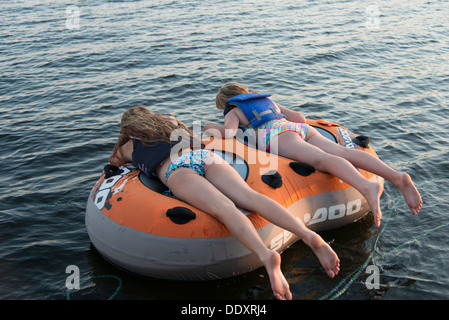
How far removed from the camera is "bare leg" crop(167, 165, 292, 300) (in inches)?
138

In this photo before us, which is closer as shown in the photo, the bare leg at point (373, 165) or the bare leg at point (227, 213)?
the bare leg at point (227, 213)

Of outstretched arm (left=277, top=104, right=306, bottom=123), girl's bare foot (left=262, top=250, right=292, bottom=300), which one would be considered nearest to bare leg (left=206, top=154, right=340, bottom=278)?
girl's bare foot (left=262, top=250, right=292, bottom=300)

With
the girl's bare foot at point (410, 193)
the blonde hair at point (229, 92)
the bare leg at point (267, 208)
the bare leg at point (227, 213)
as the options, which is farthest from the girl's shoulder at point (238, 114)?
the girl's bare foot at point (410, 193)

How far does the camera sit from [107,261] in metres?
4.49

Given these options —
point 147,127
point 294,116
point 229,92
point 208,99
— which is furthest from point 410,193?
point 208,99

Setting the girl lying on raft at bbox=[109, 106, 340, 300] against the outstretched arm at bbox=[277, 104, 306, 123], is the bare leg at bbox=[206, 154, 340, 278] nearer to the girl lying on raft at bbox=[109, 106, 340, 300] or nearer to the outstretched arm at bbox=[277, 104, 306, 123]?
the girl lying on raft at bbox=[109, 106, 340, 300]

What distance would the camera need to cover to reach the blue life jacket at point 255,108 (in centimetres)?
521

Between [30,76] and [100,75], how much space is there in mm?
1576

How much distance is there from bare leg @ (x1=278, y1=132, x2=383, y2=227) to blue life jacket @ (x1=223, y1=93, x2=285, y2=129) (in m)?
0.34

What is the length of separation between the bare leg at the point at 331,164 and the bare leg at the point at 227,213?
1.21 m

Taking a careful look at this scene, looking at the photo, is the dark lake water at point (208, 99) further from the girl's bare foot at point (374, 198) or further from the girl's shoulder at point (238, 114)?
the girl's shoulder at point (238, 114)

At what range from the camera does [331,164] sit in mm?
4562

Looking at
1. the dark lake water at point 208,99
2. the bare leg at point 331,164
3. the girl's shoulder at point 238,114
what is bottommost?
the dark lake water at point 208,99
